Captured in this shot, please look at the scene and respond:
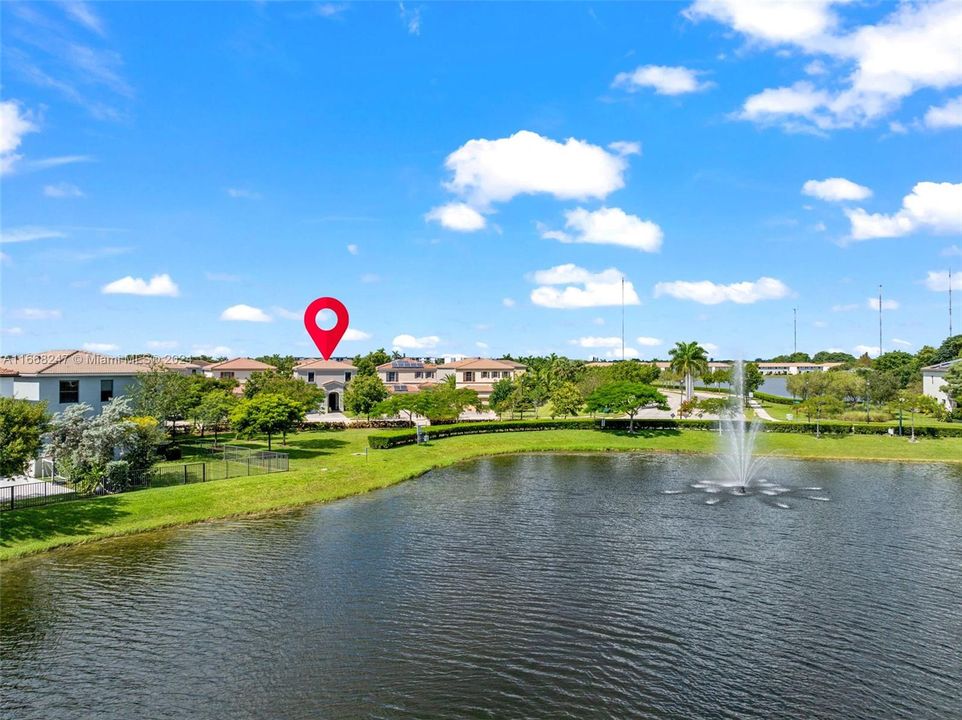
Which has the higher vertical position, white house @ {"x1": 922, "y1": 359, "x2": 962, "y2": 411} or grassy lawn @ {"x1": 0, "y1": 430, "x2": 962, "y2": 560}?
white house @ {"x1": 922, "y1": 359, "x2": 962, "y2": 411}

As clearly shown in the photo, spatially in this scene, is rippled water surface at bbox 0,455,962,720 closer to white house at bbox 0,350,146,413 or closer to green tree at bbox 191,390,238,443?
white house at bbox 0,350,146,413

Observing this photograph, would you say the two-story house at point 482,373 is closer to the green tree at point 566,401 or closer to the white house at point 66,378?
the green tree at point 566,401

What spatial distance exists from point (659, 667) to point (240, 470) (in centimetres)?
3501

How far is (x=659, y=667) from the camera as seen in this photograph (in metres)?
18.6

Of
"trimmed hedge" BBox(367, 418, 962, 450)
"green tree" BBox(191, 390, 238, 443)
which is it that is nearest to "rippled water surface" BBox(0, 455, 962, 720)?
"green tree" BBox(191, 390, 238, 443)

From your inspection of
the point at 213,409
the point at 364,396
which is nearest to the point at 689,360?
the point at 364,396

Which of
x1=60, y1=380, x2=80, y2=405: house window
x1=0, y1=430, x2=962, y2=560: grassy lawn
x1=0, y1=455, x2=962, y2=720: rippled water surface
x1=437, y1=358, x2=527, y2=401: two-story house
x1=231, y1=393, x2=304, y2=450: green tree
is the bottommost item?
x1=0, y1=455, x2=962, y2=720: rippled water surface

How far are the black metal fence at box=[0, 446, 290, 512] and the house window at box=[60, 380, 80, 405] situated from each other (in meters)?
9.35

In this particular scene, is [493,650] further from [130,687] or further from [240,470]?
[240,470]

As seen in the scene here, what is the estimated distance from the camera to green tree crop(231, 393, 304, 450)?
5372cm

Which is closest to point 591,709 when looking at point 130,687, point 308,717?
Result: point 308,717

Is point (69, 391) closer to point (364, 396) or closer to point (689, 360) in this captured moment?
point (364, 396)

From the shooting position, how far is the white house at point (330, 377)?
4210 inches

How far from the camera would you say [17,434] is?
33969 millimetres
